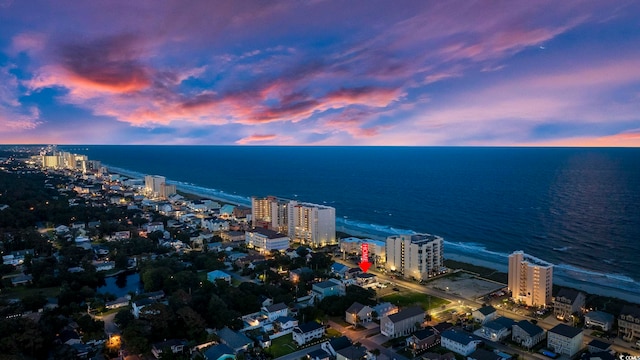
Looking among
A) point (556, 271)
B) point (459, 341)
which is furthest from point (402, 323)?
point (556, 271)

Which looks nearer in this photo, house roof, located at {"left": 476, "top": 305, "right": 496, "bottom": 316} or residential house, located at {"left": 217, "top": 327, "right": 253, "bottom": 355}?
residential house, located at {"left": 217, "top": 327, "right": 253, "bottom": 355}

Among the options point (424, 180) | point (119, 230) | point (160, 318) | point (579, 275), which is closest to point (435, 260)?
point (579, 275)

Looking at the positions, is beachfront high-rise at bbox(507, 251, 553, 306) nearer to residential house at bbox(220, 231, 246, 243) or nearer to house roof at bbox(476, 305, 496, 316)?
house roof at bbox(476, 305, 496, 316)

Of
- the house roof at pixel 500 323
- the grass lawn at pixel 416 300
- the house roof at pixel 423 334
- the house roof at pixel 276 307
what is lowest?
the grass lawn at pixel 416 300

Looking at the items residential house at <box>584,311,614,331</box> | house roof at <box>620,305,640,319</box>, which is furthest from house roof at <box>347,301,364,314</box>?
house roof at <box>620,305,640,319</box>

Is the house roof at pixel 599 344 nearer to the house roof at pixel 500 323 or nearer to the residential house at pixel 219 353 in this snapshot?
the house roof at pixel 500 323

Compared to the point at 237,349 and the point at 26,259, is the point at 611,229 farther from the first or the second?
the point at 26,259

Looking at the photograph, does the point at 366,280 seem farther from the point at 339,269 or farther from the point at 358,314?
the point at 358,314

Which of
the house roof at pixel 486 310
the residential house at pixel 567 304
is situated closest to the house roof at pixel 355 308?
the house roof at pixel 486 310
